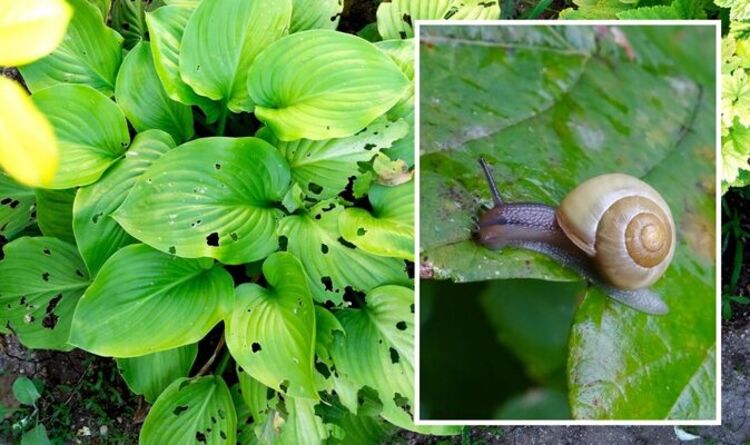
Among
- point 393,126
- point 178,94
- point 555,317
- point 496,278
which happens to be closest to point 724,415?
point 555,317

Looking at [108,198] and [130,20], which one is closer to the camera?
[108,198]

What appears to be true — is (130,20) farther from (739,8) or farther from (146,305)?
(739,8)

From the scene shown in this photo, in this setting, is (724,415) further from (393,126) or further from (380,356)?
(393,126)

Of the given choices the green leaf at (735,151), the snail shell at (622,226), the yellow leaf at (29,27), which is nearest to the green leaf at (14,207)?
the yellow leaf at (29,27)

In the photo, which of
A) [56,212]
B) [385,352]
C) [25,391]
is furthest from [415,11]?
[25,391]

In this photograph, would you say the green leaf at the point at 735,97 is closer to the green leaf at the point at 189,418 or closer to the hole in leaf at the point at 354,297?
the hole in leaf at the point at 354,297

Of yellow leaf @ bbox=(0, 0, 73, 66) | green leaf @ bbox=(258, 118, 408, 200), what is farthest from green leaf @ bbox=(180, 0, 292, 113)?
yellow leaf @ bbox=(0, 0, 73, 66)
